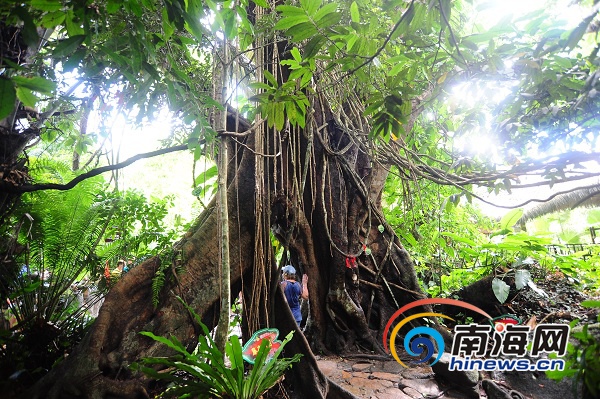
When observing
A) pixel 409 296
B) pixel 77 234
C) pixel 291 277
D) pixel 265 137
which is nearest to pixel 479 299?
pixel 409 296

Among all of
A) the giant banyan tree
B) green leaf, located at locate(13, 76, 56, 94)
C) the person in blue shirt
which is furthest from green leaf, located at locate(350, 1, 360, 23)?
the person in blue shirt

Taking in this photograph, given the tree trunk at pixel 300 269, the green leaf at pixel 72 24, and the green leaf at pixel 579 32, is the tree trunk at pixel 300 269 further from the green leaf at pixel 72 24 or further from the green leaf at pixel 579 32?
the green leaf at pixel 579 32

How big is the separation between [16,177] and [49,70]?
0.78m

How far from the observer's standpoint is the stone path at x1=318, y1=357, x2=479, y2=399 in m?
2.47

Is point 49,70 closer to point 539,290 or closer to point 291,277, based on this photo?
point 291,277

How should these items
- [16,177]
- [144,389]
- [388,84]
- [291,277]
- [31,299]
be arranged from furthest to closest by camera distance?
[291,277] < [31,299] < [16,177] < [144,389] < [388,84]

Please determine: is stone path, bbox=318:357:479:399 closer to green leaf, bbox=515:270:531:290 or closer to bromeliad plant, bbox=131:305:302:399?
bromeliad plant, bbox=131:305:302:399

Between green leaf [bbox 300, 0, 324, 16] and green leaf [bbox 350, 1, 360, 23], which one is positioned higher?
green leaf [bbox 350, 1, 360, 23]

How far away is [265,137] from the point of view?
10.0 ft

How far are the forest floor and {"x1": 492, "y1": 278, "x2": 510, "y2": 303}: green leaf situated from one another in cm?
25

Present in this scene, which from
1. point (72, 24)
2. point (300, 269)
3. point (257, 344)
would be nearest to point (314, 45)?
point (72, 24)

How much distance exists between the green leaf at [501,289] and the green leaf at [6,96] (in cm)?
414

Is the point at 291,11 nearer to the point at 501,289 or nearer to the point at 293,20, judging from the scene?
the point at 293,20

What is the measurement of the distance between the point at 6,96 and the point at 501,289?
4.23 metres
